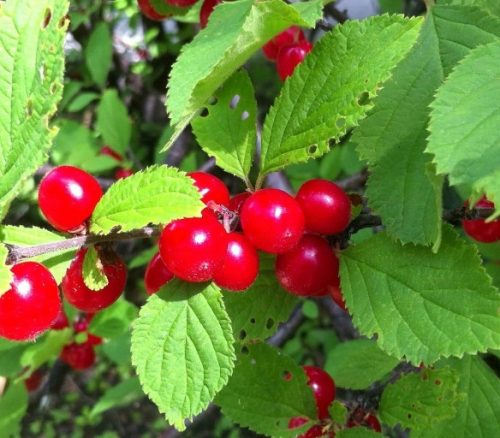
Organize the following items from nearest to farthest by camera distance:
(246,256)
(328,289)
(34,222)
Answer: (246,256)
(328,289)
(34,222)

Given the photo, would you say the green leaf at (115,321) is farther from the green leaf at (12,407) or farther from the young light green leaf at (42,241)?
the young light green leaf at (42,241)

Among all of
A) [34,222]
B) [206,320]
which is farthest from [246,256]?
[34,222]

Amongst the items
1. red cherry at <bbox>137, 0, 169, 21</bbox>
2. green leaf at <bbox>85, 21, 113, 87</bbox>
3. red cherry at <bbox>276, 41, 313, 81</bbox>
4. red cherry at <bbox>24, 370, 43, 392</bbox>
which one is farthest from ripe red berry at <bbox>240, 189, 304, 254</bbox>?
red cherry at <bbox>24, 370, 43, 392</bbox>

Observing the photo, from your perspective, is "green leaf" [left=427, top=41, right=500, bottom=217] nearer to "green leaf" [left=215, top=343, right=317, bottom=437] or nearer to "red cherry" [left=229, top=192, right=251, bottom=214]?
"red cherry" [left=229, top=192, right=251, bottom=214]

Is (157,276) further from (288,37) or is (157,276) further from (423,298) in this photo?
(288,37)

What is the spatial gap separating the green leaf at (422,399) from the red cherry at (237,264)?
0.46 m

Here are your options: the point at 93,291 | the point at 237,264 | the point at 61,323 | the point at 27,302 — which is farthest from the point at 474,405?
the point at 61,323

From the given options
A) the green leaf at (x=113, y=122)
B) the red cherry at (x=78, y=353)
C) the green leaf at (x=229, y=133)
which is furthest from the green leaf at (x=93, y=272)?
the green leaf at (x=113, y=122)

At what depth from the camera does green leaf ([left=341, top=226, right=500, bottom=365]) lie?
92 centimetres

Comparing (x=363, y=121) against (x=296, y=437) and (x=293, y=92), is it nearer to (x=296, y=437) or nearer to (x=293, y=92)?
(x=293, y=92)

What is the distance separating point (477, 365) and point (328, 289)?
0.43m

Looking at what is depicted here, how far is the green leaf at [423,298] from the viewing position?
917 millimetres

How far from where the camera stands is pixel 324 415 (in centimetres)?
142

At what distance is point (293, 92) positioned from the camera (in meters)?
1.01
